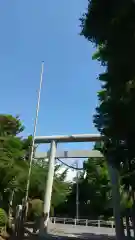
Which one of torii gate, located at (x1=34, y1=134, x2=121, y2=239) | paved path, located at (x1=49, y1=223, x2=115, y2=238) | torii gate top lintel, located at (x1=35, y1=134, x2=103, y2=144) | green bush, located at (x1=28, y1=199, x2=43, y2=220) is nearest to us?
torii gate, located at (x1=34, y1=134, x2=121, y2=239)

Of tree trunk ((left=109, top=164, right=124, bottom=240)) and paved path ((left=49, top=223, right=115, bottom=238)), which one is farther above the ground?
tree trunk ((left=109, top=164, right=124, bottom=240))

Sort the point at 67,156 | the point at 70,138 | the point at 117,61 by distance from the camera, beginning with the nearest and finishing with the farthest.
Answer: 1. the point at 117,61
2. the point at 70,138
3. the point at 67,156

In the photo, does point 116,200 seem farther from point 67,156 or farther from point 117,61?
point 117,61

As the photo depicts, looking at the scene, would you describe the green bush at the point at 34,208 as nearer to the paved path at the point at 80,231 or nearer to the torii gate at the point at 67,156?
the paved path at the point at 80,231

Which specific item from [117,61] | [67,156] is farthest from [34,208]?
[117,61]

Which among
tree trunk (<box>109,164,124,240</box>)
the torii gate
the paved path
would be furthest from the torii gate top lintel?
the paved path

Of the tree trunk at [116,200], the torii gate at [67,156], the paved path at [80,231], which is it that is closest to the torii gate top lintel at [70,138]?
the torii gate at [67,156]


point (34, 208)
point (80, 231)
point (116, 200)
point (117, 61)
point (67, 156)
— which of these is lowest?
point (80, 231)

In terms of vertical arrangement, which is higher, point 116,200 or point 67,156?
point 67,156

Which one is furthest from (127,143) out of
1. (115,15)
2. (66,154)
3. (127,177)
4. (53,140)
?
(66,154)

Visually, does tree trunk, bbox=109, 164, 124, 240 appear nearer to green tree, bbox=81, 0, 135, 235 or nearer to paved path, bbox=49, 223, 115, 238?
paved path, bbox=49, 223, 115, 238

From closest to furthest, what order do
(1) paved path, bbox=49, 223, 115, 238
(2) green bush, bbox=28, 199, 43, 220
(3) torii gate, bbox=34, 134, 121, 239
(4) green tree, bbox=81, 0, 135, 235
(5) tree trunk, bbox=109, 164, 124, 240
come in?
1. (4) green tree, bbox=81, 0, 135, 235
2. (5) tree trunk, bbox=109, 164, 124, 240
3. (3) torii gate, bbox=34, 134, 121, 239
4. (1) paved path, bbox=49, 223, 115, 238
5. (2) green bush, bbox=28, 199, 43, 220

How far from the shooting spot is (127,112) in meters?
9.27

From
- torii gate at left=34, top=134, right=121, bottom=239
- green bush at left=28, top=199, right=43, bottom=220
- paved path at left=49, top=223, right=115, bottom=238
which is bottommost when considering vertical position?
paved path at left=49, top=223, right=115, bottom=238
